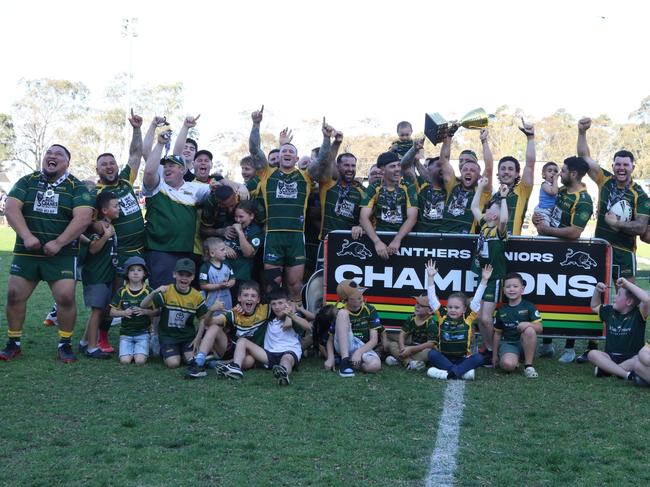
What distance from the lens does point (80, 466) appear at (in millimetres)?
4492

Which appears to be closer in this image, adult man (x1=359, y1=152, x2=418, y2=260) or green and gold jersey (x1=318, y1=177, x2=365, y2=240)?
adult man (x1=359, y1=152, x2=418, y2=260)

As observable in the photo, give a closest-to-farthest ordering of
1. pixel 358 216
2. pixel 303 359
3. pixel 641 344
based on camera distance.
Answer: pixel 641 344 < pixel 303 359 < pixel 358 216

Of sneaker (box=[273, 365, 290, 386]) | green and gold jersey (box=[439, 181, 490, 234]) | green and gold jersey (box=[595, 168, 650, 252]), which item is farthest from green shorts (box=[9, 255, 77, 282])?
green and gold jersey (box=[595, 168, 650, 252])

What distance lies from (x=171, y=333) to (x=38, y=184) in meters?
1.93

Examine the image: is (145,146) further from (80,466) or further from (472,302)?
(80,466)

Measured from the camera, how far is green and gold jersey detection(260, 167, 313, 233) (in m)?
8.23

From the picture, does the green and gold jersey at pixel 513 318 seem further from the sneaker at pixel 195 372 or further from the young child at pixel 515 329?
the sneaker at pixel 195 372

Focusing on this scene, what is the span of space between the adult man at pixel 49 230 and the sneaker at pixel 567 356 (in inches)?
197

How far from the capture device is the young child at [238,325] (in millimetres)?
7266

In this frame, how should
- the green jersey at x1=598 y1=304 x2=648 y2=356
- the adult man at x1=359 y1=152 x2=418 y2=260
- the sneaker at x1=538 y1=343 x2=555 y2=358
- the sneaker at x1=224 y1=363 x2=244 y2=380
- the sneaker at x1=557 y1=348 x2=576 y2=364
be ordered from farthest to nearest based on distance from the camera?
the sneaker at x1=538 y1=343 x2=555 y2=358, the adult man at x1=359 y1=152 x2=418 y2=260, the sneaker at x1=557 y1=348 x2=576 y2=364, the green jersey at x1=598 y1=304 x2=648 y2=356, the sneaker at x1=224 y1=363 x2=244 y2=380

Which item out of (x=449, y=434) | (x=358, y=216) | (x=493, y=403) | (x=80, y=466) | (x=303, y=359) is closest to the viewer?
(x=80, y=466)

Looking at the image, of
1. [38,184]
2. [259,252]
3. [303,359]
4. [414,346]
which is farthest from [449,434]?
[38,184]

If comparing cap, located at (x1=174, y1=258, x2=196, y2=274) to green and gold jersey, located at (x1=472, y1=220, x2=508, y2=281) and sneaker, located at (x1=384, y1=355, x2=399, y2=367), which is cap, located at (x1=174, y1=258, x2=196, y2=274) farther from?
green and gold jersey, located at (x1=472, y1=220, x2=508, y2=281)

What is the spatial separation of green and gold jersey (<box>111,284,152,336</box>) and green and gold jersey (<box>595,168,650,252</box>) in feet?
15.8
